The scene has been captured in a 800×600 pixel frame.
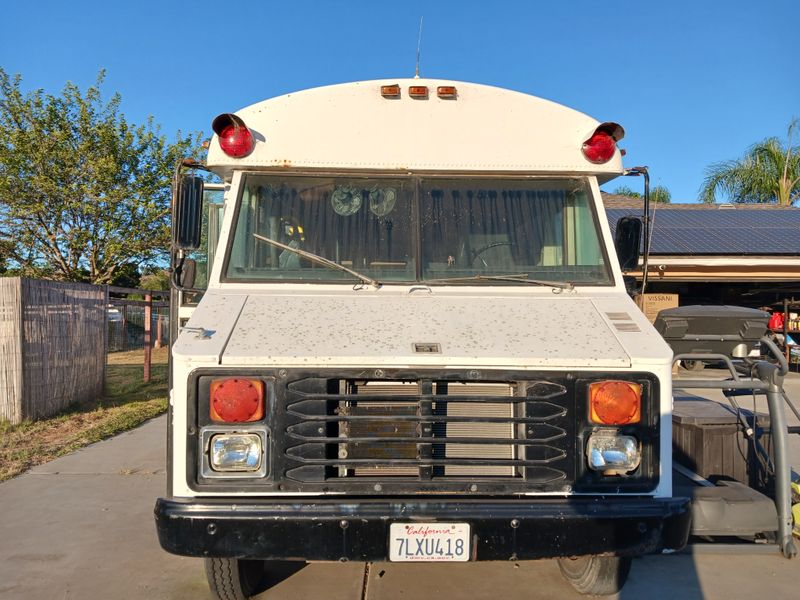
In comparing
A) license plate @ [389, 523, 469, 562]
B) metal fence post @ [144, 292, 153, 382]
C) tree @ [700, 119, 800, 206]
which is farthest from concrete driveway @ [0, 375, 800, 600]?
tree @ [700, 119, 800, 206]

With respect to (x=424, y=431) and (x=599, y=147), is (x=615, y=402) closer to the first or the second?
(x=424, y=431)

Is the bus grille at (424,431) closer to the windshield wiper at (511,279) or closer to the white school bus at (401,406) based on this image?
the white school bus at (401,406)

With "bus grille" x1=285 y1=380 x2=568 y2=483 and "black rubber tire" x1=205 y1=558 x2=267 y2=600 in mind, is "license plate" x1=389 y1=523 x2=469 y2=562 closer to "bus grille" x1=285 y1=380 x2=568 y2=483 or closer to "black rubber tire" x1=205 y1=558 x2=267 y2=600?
"bus grille" x1=285 y1=380 x2=568 y2=483

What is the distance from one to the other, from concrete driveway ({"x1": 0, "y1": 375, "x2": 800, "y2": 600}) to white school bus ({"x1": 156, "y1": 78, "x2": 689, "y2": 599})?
0.38m

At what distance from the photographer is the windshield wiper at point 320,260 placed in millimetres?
3945

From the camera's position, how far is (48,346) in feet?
29.6

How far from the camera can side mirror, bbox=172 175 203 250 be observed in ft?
13.3

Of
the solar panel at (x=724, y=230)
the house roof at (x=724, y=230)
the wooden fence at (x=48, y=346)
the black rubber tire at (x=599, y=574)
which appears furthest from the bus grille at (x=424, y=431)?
the house roof at (x=724, y=230)

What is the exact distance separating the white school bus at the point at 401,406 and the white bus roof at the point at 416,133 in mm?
156

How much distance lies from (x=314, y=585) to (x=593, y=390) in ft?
7.27

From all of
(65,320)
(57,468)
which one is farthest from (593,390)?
(65,320)

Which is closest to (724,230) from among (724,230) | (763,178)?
(724,230)

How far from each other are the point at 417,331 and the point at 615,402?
100cm

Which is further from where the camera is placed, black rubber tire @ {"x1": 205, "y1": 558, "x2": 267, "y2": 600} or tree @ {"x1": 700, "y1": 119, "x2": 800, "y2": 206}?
tree @ {"x1": 700, "y1": 119, "x2": 800, "y2": 206}
